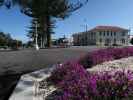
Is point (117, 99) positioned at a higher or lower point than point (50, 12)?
lower

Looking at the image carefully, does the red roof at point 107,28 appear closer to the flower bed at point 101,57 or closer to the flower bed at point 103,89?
the flower bed at point 101,57

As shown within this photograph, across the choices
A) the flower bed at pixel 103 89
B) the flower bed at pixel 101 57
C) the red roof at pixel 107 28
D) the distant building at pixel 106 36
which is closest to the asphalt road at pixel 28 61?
the flower bed at pixel 101 57

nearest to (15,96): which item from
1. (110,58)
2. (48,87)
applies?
(48,87)

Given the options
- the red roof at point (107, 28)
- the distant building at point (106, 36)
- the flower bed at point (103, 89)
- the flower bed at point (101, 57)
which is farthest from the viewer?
the red roof at point (107, 28)

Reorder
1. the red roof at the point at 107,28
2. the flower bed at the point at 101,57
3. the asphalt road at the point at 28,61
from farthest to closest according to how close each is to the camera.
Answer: the red roof at the point at 107,28 < the asphalt road at the point at 28,61 < the flower bed at the point at 101,57

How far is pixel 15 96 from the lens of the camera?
6.55 metres

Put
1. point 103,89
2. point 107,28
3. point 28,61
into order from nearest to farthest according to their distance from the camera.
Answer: point 103,89 < point 28,61 < point 107,28

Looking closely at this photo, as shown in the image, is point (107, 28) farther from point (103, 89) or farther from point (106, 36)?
point (103, 89)

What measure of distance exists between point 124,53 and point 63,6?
141 inches

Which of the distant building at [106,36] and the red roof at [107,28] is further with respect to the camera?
the red roof at [107,28]

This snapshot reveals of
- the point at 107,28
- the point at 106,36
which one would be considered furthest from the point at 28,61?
the point at 107,28

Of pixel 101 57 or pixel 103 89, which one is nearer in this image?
pixel 103 89

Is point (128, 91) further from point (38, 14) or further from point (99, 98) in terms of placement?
point (38, 14)

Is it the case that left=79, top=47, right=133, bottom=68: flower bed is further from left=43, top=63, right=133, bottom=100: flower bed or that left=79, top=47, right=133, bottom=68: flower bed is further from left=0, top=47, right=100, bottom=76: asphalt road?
left=43, top=63, right=133, bottom=100: flower bed
